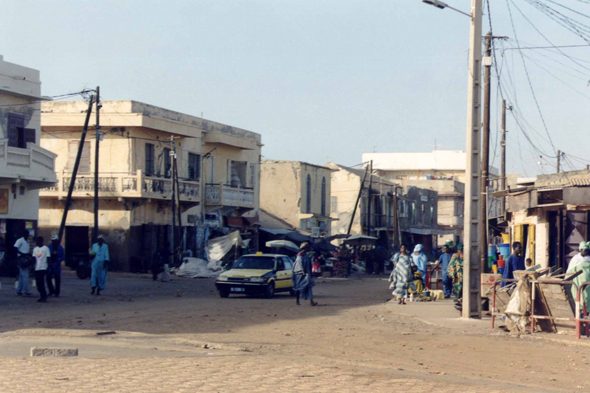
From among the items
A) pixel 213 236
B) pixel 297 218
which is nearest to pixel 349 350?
pixel 213 236

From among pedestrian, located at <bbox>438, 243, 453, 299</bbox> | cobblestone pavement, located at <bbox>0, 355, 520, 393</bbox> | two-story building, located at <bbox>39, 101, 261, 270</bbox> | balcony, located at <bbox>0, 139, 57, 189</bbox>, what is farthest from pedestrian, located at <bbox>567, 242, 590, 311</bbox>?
two-story building, located at <bbox>39, 101, 261, 270</bbox>

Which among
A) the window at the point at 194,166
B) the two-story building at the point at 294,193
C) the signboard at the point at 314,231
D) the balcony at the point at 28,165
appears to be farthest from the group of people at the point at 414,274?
the two-story building at the point at 294,193

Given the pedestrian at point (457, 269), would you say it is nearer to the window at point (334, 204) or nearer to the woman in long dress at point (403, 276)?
the woman in long dress at point (403, 276)

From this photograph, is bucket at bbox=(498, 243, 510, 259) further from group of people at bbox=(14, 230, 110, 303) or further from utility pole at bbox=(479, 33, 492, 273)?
group of people at bbox=(14, 230, 110, 303)

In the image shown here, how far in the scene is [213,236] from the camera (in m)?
48.2

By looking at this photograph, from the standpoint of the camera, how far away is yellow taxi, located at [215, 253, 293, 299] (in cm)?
2508

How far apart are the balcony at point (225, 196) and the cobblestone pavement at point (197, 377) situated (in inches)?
1458

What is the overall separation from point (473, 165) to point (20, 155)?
19.2 metres

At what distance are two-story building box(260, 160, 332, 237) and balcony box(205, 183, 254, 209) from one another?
31.3 ft

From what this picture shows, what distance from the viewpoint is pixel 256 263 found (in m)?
26.5

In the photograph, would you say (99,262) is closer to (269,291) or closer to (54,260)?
(54,260)

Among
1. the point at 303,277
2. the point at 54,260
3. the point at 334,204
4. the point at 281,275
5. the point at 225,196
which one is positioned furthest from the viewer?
the point at 334,204

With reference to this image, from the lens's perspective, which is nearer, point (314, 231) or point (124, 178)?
point (124, 178)

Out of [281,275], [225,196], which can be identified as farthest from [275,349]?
[225,196]
